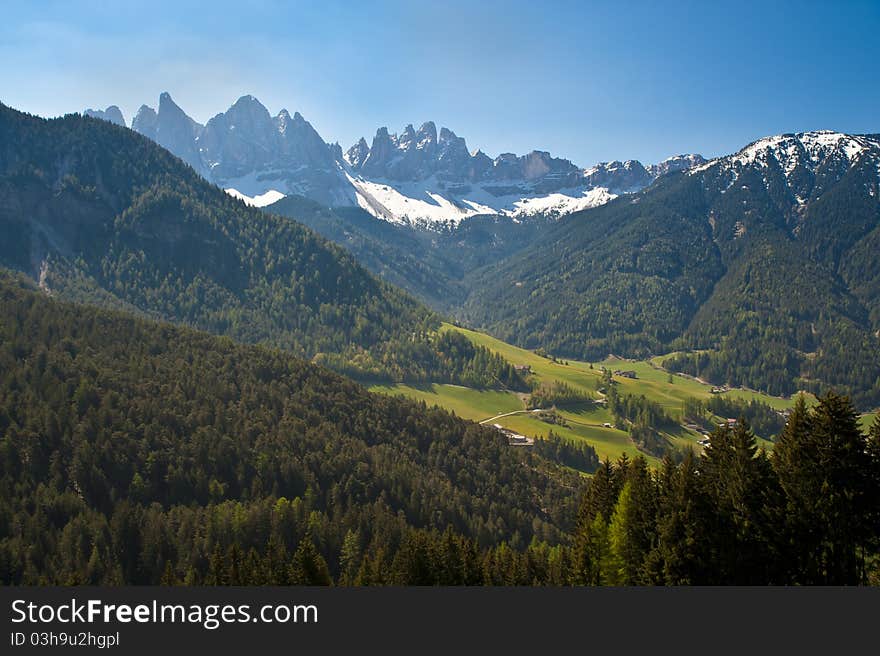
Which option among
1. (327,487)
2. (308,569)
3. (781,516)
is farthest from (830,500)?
(327,487)

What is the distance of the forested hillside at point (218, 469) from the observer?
78875mm

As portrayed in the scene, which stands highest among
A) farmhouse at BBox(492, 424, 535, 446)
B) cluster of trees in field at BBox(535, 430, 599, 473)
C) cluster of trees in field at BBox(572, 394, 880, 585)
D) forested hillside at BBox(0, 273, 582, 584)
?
cluster of trees in field at BBox(572, 394, 880, 585)

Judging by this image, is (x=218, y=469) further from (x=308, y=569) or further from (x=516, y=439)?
(x=516, y=439)

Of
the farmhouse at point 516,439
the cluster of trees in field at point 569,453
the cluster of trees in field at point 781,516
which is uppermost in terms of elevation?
the cluster of trees in field at point 781,516

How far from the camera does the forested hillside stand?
78875 mm

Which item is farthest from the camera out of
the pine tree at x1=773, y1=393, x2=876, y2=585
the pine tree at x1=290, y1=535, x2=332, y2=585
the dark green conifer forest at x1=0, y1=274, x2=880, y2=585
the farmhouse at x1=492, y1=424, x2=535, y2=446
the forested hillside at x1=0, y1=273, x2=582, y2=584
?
the farmhouse at x1=492, y1=424, x2=535, y2=446

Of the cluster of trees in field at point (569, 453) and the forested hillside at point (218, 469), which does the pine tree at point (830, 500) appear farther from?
the cluster of trees in field at point (569, 453)

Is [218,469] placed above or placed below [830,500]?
below

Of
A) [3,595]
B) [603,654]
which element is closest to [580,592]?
[603,654]

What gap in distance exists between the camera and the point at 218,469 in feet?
349

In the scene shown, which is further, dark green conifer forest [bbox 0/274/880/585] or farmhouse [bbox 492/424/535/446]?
farmhouse [bbox 492/424/535/446]

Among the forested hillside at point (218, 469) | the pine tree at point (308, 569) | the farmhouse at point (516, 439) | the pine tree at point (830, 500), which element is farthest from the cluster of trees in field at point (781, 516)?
the farmhouse at point (516, 439)

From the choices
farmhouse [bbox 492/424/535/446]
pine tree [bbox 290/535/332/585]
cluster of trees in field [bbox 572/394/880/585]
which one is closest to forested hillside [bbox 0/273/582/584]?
pine tree [bbox 290/535/332/585]

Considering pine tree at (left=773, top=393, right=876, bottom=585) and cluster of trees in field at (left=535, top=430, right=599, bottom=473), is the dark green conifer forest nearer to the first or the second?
pine tree at (left=773, top=393, right=876, bottom=585)
